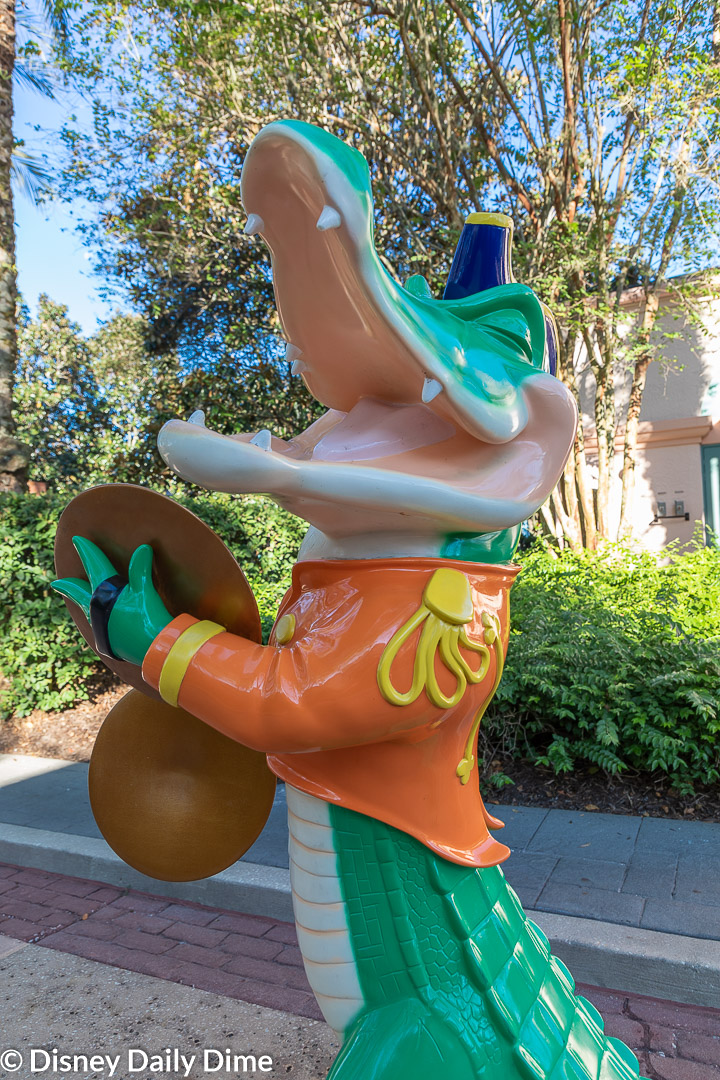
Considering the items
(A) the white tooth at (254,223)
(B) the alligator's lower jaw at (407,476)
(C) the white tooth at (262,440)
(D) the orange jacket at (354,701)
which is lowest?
(D) the orange jacket at (354,701)

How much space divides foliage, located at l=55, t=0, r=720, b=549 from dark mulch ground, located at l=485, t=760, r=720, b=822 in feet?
16.4

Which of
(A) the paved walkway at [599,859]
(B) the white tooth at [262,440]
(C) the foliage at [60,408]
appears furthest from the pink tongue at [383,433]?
(C) the foliage at [60,408]

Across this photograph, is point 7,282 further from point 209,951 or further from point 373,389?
point 373,389

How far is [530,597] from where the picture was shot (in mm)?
5363

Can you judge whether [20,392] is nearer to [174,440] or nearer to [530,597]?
[530,597]

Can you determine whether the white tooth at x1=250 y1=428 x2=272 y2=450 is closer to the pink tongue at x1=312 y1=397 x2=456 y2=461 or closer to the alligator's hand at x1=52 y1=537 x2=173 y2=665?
the pink tongue at x1=312 y1=397 x2=456 y2=461

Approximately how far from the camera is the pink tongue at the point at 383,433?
1.19 meters

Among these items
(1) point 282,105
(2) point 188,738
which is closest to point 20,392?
(1) point 282,105

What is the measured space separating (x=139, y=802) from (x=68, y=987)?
150 cm

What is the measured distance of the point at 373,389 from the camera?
1.24 meters

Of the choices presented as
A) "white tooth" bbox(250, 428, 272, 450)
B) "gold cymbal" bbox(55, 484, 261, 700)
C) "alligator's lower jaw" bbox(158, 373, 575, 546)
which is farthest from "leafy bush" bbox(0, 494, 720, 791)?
"white tooth" bbox(250, 428, 272, 450)

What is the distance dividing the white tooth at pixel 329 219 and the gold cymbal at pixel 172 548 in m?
0.52

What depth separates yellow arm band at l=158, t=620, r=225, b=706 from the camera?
43.8 inches

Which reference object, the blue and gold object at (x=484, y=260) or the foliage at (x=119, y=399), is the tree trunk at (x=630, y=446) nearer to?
the foliage at (x=119, y=399)
